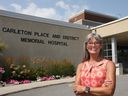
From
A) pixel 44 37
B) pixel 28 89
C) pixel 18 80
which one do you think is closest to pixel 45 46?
pixel 44 37

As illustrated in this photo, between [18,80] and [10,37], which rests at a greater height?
[10,37]

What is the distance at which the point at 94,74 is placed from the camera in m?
3.34

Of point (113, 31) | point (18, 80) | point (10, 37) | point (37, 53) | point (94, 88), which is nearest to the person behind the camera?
point (94, 88)

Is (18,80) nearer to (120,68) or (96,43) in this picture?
(120,68)

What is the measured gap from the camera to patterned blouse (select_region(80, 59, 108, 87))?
10.8 ft

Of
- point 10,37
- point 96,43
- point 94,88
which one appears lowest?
point 94,88

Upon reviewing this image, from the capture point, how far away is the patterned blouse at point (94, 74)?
3307mm

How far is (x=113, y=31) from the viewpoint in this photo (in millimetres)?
22078

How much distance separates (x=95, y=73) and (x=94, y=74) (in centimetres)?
2

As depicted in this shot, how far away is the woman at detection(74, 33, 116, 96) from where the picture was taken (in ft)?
10.7

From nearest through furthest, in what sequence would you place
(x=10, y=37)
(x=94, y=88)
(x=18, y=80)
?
(x=94, y=88) → (x=18, y=80) → (x=10, y=37)

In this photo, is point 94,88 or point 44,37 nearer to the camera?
point 94,88

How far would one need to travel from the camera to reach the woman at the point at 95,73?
10.7ft

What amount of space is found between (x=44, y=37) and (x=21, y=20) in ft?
6.88
